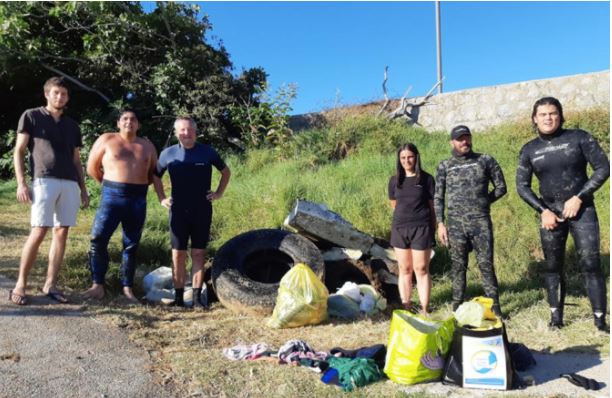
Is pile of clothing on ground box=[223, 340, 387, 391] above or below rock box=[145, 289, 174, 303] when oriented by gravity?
below

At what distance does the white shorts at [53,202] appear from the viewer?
4.18 metres

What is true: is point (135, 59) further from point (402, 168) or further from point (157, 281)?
point (402, 168)

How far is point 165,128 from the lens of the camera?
12758 millimetres

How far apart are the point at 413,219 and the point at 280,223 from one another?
3.57 m

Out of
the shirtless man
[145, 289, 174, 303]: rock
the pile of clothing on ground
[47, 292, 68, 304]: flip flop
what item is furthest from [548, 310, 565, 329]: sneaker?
[47, 292, 68, 304]: flip flop

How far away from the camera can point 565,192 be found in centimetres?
403

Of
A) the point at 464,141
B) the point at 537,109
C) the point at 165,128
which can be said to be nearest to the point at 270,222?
the point at 464,141

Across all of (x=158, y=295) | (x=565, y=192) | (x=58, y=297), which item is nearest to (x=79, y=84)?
(x=158, y=295)

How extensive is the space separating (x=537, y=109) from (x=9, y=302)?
4619 millimetres

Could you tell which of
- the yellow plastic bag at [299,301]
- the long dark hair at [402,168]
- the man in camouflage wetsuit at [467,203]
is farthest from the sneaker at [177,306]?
the man in camouflage wetsuit at [467,203]

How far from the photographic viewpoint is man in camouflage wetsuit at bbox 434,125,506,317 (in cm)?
441

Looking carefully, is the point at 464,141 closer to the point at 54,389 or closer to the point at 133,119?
the point at 133,119

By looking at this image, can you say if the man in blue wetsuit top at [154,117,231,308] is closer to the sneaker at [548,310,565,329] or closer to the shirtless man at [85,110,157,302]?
the shirtless man at [85,110,157,302]

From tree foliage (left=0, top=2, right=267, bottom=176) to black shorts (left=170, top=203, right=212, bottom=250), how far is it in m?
Answer: 7.71
